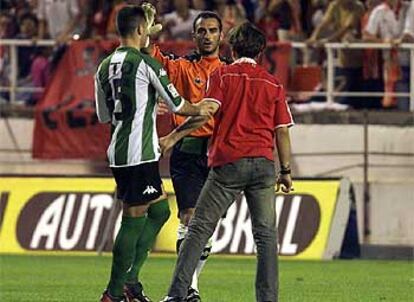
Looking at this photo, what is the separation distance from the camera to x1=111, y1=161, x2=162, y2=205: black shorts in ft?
45.0

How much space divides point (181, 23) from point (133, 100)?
1314cm

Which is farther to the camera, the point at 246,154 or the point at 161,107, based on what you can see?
the point at 161,107

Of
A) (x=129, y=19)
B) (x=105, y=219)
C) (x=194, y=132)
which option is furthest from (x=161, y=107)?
(x=105, y=219)

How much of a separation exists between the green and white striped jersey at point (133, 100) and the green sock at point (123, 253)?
0.50 meters

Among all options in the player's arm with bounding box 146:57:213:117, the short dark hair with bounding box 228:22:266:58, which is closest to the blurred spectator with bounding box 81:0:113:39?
the player's arm with bounding box 146:57:213:117

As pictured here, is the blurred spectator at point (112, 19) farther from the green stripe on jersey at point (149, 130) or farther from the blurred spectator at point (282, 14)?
the green stripe on jersey at point (149, 130)

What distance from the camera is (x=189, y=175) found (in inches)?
602

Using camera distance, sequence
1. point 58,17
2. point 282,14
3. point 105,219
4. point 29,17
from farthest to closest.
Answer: point 29,17 < point 58,17 < point 282,14 < point 105,219

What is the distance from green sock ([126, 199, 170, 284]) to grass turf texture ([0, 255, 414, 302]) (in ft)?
3.95

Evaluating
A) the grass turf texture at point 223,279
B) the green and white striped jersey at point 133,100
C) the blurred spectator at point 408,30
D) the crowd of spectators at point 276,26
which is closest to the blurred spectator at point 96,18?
the crowd of spectators at point 276,26

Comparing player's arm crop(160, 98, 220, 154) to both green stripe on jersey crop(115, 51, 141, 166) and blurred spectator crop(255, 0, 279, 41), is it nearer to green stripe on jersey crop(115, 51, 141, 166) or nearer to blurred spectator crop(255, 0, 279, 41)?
green stripe on jersey crop(115, 51, 141, 166)

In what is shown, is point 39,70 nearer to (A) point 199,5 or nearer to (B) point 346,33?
(A) point 199,5

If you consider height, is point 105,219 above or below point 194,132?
below

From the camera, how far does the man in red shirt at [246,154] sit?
43.7 ft
